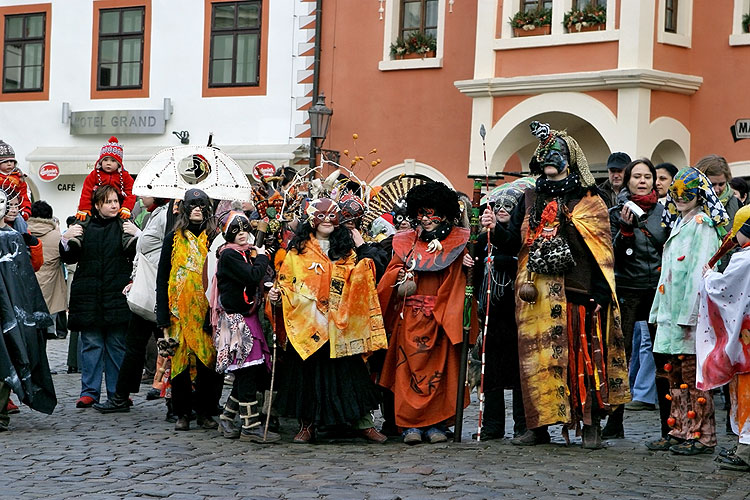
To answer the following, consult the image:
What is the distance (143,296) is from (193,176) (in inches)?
40.6

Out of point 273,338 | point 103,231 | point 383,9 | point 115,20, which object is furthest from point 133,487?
point 115,20

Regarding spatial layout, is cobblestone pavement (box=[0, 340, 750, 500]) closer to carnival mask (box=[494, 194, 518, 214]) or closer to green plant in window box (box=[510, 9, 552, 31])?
carnival mask (box=[494, 194, 518, 214])

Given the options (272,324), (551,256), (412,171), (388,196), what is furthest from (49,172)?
(551,256)

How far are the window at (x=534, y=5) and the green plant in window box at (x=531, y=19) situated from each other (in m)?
0.10

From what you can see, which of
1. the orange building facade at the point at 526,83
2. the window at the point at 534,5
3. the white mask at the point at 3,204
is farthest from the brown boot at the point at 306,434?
the window at the point at 534,5

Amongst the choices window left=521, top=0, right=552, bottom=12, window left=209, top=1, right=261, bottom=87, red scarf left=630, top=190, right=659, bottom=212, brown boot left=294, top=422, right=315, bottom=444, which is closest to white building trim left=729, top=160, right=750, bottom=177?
window left=521, top=0, right=552, bottom=12

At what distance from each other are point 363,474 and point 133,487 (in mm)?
1357

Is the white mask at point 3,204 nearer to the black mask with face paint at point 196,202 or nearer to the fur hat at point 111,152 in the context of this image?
the black mask with face paint at point 196,202

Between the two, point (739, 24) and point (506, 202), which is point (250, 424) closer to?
point (506, 202)

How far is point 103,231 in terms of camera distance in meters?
11.5

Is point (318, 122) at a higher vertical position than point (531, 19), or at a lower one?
lower

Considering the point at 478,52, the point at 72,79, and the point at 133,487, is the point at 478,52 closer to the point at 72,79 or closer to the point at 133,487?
the point at 72,79

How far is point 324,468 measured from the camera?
8.33 metres

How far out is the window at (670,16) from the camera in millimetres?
20750
